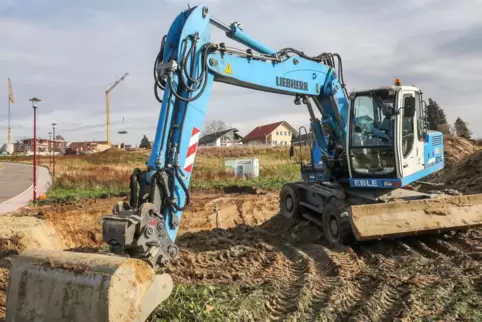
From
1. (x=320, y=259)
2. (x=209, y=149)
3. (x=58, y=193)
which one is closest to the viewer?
(x=320, y=259)

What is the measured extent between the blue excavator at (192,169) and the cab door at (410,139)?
0.02m

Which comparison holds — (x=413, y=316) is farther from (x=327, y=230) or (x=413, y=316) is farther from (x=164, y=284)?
(x=327, y=230)

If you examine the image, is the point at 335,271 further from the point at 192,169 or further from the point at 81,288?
the point at 81,288

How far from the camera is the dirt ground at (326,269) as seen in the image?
15.3 ft

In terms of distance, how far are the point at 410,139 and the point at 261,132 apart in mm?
65145

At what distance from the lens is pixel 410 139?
756 cm

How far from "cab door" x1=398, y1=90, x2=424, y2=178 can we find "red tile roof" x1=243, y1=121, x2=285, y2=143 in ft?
201

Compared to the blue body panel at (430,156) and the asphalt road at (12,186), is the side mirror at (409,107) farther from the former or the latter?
the asphalt road at (12,186)

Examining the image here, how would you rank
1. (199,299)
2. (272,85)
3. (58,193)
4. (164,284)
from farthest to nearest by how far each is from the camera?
1. (58,193)
2. (272,85)
3. (199,299)
4. (164,284)

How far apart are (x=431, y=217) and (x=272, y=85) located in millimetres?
3341

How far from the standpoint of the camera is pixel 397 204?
7.03m

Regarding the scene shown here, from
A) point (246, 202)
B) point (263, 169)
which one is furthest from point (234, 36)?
point (263, 169)

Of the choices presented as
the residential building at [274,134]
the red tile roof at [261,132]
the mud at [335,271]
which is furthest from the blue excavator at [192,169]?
the red tile roof at [261,132]

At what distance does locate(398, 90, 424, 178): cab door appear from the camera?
7.40m
